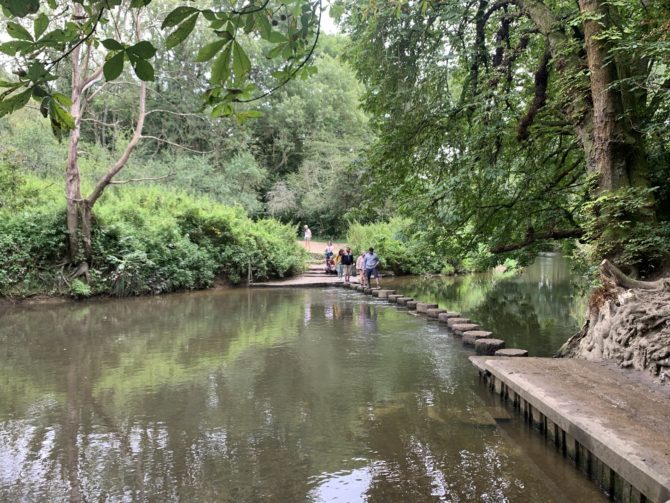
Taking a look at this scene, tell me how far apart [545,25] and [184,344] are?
27.2 ft

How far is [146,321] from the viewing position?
1266cm

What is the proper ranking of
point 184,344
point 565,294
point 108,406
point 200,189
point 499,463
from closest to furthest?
point 499,463 → point 108,406 → point 184,344 → point 565,294 → point 200,189

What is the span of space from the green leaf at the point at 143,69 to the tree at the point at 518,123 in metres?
6.10

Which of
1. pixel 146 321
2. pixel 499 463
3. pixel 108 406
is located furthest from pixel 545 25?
pixel 146 321

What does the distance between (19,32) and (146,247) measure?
17.2 m

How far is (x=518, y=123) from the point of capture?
9.31m

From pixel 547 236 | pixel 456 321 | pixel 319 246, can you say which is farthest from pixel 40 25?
pixel 319 246

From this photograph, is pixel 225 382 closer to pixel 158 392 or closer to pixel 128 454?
pixel 158 392

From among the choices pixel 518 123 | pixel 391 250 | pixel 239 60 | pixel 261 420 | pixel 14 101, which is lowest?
pixel 261 420

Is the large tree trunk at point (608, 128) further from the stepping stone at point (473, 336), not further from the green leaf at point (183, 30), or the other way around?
the green leaf at point (183, 30)

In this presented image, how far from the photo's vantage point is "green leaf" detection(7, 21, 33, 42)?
1803 mm

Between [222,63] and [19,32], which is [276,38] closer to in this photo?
[222,63]

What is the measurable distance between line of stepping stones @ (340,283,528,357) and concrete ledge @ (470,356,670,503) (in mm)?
1492

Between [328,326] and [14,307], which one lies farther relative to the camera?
[14,307]
